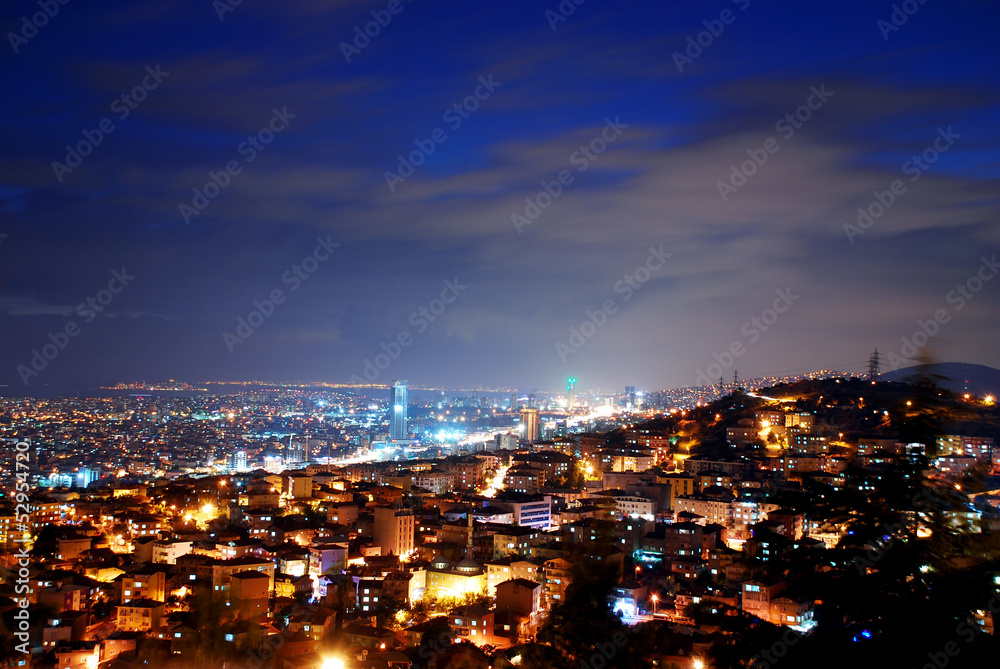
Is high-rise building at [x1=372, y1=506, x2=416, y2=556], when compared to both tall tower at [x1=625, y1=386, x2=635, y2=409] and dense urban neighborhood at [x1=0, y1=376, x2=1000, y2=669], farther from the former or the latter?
tall tower at [x1=625, y1=386, x2=635, y2=409]

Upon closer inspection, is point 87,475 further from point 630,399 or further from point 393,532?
point 630,399

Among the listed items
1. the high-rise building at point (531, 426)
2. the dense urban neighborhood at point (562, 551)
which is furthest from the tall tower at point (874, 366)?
the high-rise building at point (531, 426)

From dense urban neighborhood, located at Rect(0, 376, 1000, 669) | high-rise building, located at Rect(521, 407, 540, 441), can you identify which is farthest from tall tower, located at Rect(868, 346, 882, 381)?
high-rise building, located at Rect(521, 407, 540, 441)

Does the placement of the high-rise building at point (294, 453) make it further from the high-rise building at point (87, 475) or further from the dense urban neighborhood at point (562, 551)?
the high-rise building at point (87, 475)

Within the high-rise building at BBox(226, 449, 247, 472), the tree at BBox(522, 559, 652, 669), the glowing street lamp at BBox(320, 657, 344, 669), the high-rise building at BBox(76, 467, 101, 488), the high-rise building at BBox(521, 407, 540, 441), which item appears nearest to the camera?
the tree at BBox(522, 559, 652, 669)

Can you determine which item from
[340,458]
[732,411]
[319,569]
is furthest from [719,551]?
[340,458]

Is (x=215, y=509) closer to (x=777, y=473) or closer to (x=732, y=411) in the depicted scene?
(x=777, y=473)
